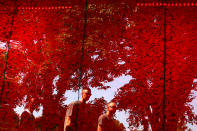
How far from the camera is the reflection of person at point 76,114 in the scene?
2.21 meters

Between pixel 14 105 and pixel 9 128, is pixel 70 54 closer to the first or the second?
pixel 14 105

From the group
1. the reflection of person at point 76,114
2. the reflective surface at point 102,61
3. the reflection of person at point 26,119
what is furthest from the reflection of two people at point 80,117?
the reflective surface at point 102,61

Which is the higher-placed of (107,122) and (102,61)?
(102,61)

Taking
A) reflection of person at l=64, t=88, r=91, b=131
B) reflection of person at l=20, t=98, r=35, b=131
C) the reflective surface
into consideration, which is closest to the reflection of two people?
reflection of person at l=64, t=88, r=91, b=131

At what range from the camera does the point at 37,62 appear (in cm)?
627

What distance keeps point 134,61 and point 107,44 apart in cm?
109

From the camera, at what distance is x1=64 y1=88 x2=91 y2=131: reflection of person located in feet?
7.24

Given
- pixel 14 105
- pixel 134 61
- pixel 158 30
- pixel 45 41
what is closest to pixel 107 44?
pixel 134 61

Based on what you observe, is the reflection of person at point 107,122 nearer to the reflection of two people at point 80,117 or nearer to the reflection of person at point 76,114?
the reflection of two people at point 80,117

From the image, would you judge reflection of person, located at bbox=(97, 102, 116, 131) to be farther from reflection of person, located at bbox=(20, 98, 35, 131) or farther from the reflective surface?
the reflective surface

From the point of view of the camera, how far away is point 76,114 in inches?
90.4

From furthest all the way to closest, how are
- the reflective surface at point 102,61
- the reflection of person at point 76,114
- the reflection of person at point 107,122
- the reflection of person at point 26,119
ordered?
1. the reflective surface at point 102,61
2. the reflection of person at point 26,119
3. the reflection of person at point 107,122
4. the reflection of person at point 76,114

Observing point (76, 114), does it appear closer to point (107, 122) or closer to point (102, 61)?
point (107, 122)

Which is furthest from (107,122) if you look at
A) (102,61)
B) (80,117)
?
(102,61)
